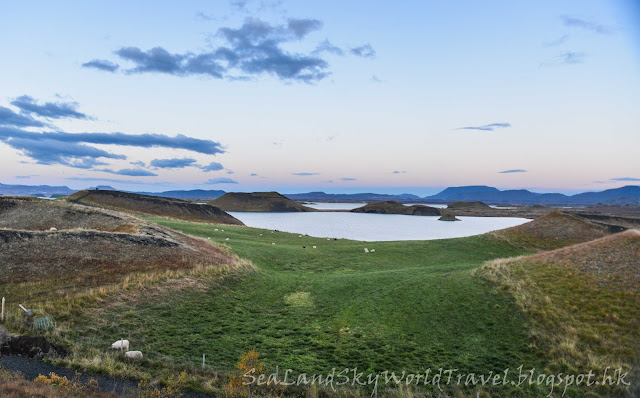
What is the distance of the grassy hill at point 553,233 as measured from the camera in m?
53.9

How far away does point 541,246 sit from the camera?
52562 mm

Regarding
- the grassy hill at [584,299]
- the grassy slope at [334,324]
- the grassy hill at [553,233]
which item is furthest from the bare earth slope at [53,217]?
the grassy hill at [553,233]

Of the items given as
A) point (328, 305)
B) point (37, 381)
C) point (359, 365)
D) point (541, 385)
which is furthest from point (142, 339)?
point (541, 385)

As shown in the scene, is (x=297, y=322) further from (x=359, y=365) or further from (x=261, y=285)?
(x=261, y=285)

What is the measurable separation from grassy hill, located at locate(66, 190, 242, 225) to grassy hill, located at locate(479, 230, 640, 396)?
101m

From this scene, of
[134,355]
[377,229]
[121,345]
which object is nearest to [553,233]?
[377,229]

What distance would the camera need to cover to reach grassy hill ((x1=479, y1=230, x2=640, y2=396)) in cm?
1545

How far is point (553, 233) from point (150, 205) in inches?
4375

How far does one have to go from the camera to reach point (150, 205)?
→ 110m

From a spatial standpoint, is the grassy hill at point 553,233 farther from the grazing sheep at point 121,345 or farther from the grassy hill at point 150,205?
the grassy hill at point 150,205

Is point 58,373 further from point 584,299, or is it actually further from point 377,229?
point 377,229

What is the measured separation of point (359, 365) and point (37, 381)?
11.7 metres

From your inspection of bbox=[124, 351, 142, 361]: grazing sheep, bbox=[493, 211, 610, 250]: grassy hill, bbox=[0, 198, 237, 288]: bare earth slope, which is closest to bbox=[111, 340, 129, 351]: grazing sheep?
bbox=[124, 351, 142, 361]: grazing sheep

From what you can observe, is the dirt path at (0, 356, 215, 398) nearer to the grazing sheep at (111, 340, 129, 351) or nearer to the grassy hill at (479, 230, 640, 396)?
the grazing sheep at (111, 340, 129, 351)
